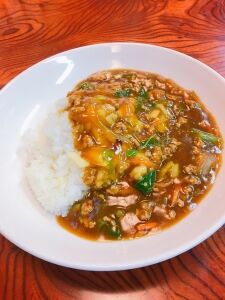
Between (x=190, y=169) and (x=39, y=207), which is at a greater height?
(x=190, y=169)

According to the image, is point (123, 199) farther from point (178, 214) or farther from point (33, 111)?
point (33, 111)

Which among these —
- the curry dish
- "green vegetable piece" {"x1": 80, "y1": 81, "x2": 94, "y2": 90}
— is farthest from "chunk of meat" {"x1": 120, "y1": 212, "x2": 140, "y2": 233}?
"green vegetable piece" {"x1": 80, "y1": 81, "x2": 94, "y2": 90}

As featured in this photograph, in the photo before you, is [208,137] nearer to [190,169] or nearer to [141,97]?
[190,169]

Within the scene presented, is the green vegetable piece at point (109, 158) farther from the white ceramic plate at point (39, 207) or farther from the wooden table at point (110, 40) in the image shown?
the wooden table at point (110, 40)

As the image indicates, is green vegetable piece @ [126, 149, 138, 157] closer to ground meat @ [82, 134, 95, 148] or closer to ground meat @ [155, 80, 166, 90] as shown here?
ground meat @ [82, 134, 95, 148]

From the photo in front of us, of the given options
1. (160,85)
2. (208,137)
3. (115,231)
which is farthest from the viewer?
(160,85)

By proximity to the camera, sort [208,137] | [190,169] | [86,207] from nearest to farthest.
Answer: [86,207], [190,169], [208,137]

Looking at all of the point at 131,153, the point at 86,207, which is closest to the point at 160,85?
the point at 131,153

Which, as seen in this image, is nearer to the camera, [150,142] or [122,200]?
[122,200]
